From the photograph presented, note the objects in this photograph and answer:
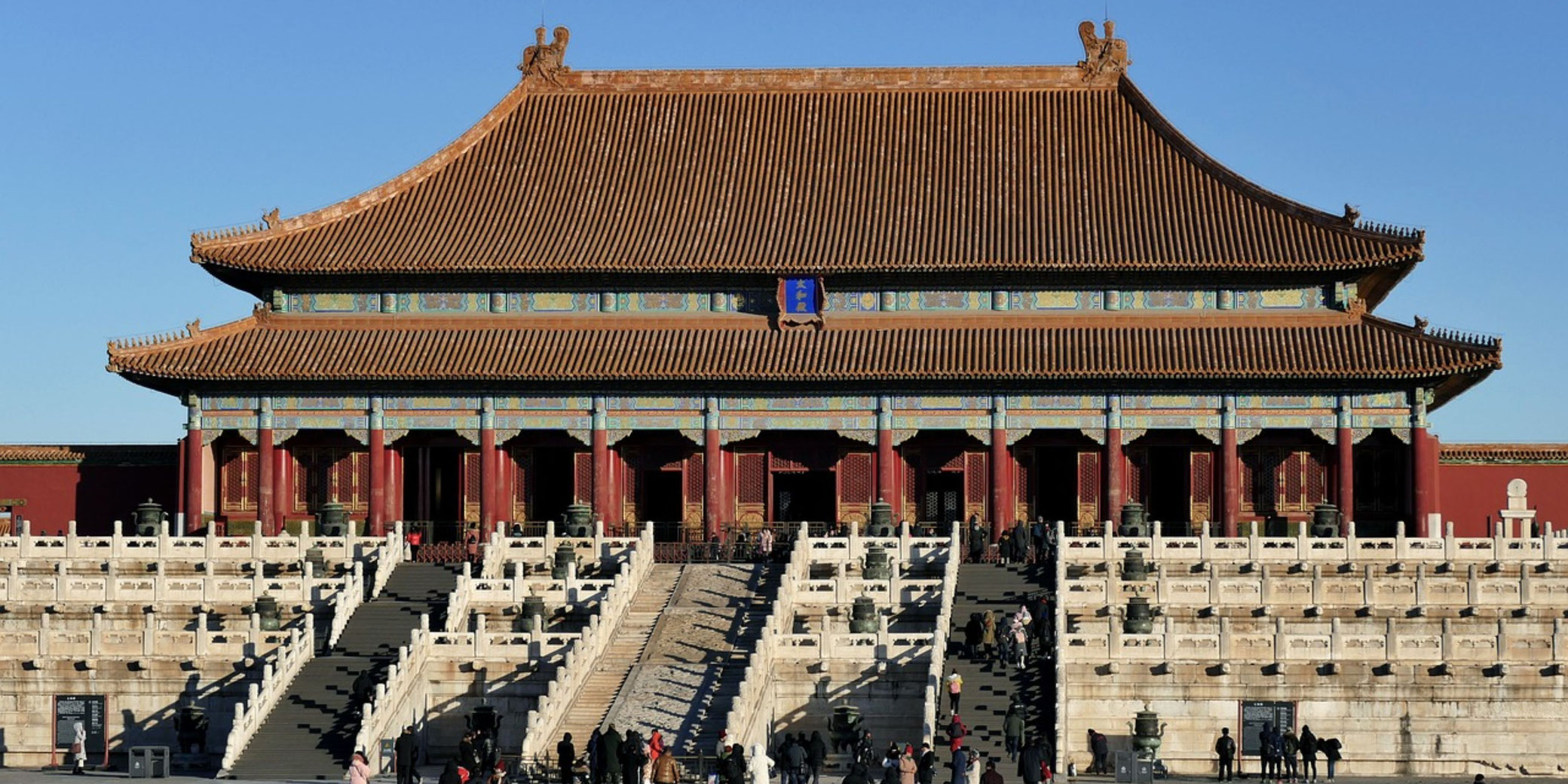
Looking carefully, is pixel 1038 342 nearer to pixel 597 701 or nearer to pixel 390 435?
pixel 390 435

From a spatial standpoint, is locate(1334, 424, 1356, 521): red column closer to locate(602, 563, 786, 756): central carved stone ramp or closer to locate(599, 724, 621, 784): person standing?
locate(602, 563, 786, 756): central carved stone ramp

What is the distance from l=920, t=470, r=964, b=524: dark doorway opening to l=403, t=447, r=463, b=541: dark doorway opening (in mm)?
11618

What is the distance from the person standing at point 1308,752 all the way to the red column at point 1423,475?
20.7 metres

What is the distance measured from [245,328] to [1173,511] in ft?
77.5

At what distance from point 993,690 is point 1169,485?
23.5 m

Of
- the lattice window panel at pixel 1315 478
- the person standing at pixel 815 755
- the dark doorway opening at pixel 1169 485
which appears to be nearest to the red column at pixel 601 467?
the dark doorway opening at pixel 1169 485

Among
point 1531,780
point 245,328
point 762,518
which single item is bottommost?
point 1531,780

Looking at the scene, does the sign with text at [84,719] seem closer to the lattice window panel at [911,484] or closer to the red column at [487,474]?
the red column at [487,474]

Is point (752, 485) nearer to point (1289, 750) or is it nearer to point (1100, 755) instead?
point (1100, 755)

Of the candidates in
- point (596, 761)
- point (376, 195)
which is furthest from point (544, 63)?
point (596, 761)

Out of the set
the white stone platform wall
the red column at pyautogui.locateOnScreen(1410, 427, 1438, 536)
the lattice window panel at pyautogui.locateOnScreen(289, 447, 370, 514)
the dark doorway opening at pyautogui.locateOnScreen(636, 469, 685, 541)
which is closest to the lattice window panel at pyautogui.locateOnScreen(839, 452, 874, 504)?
the dark doorway opening at pyautogui.locateOnScreen(636, 469, 685, 541)

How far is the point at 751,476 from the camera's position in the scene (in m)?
75.1

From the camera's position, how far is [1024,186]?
259 ft

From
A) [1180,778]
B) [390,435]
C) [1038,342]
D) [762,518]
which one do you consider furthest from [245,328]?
[1180,778]
